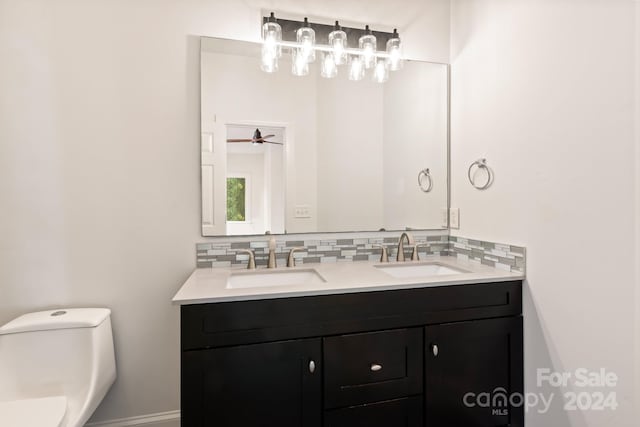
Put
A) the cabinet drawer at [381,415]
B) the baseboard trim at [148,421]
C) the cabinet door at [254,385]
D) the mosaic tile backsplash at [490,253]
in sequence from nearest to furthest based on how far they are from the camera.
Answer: the cabinet door at [254,385] < the cabinet drawer at [381,415] < the mosaic tile backsplash at [490,253] < the baseboard trim at [148,421]

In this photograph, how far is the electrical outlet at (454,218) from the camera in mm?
1971

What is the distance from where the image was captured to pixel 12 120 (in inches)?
58.7

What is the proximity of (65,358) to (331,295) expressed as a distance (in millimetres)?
1159

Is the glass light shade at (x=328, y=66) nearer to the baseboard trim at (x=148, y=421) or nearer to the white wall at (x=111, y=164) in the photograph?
the white wall at (x=111, y=164)

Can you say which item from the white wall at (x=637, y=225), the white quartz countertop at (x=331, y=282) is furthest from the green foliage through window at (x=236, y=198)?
the white wall at (x=637, y=225)

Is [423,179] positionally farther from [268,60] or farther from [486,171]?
[268,60]

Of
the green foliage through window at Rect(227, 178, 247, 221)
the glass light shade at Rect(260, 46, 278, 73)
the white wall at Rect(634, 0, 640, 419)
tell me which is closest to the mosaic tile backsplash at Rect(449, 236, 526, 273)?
the white wall at Rect(634, 0, 640, 419)

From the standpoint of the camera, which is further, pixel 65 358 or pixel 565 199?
pixel 65 358

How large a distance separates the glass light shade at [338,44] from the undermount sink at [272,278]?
1.16 meters

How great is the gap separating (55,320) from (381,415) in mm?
1414

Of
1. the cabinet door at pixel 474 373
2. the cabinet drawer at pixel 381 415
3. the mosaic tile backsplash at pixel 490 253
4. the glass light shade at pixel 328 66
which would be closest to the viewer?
the cabinet drawer at pixel 381 415

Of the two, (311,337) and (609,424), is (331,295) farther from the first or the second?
(609,424)

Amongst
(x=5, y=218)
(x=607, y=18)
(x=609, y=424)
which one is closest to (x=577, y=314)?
(x=609, y=424)

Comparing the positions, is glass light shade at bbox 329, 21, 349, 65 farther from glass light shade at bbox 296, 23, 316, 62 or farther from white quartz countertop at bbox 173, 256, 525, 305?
white quartz countertop at bbox 173, 256, 525, 305
